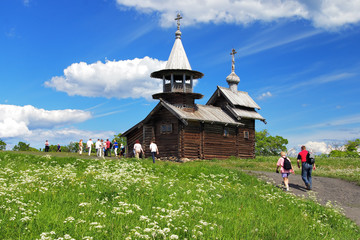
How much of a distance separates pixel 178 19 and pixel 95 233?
34.6 metres

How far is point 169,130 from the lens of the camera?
3478 cm

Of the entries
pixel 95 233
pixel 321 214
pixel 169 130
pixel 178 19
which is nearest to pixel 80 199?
pixel 95 233

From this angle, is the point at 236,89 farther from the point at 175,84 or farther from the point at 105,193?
the point at 105,193

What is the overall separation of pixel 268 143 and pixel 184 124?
43983 mm

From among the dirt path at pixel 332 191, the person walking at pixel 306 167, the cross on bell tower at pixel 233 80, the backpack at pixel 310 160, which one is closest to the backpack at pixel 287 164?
the dirt path at pixel 332 191

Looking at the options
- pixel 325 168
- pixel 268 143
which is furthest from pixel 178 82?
pixel 268 143

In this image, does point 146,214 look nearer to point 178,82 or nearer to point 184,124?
point 184,124

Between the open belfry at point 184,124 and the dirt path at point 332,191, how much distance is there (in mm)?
13086

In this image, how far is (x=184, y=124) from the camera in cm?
3375

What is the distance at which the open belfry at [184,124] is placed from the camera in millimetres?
34128

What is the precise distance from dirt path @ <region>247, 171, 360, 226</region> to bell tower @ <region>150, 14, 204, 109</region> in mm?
16150

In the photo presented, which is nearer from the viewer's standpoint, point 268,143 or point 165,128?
point 165,128

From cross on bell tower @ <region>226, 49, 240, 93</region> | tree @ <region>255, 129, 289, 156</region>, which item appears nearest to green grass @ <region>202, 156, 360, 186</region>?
cross on bell tower @ <region>226, 49, 240, 93</region>

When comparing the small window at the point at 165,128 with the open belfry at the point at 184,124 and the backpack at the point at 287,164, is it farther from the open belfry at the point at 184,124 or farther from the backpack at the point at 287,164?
the backpack at the point at 287,164
